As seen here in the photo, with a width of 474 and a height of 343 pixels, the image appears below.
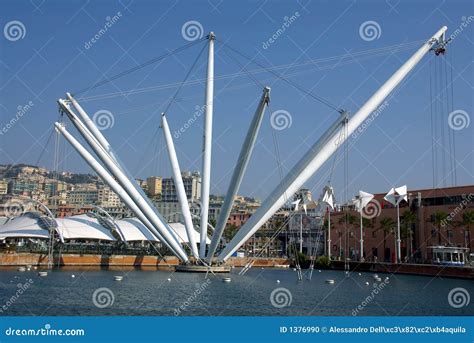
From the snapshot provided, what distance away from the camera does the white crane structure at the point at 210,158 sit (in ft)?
131

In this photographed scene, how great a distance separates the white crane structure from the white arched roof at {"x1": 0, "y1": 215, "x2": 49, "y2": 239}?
23023mm

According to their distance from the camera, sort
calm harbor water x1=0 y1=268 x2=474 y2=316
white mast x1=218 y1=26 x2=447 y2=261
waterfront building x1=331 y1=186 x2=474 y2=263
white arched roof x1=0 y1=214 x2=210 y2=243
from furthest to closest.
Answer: white arched roof x1=0 y1=214 x2=210 y2=243
waterfront building x1=331 y1=186 x2=474 y2=263
white mast x1=218 y1=26 x2=447 y2=261
calm harbor water x1=0 y1=268 x2=474 y2=316

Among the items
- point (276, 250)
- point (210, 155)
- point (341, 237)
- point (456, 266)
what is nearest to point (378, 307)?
point (210, 155)

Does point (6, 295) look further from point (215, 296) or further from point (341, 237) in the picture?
point (341, 237)

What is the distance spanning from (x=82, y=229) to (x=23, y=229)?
764 cm

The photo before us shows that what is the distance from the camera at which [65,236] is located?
236 ft

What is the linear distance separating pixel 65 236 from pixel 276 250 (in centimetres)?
6529

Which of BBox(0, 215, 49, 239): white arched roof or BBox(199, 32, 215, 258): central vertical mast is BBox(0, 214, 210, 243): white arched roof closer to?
BBox(0, 215, 49, 239): white arched roof

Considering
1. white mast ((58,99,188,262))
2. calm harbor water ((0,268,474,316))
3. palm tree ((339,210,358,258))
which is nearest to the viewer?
calm harbor water ((0,268,474,316))

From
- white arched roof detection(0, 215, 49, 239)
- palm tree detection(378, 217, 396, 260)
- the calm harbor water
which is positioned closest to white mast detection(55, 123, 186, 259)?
the calm harbor water

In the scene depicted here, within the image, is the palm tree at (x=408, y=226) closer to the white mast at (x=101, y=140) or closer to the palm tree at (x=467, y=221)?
the palm tree at (x=467, y=221)

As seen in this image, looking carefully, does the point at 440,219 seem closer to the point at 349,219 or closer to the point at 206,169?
the point at 349,219

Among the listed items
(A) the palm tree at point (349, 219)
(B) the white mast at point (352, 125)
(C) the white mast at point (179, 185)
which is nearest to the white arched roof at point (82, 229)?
(C) the white mast at point (179, 185)

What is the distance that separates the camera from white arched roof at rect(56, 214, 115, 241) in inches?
2869
